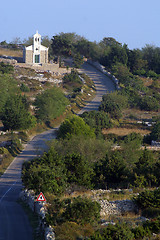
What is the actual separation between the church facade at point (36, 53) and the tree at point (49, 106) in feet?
86.5

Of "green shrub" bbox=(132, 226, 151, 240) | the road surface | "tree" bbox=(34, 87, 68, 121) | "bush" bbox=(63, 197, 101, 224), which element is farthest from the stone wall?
the road surface

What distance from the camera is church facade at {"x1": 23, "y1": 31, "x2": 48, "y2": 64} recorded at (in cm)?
8631

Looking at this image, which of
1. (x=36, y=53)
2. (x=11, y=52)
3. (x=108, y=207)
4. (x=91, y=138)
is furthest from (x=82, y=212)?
(x=11, y=52)

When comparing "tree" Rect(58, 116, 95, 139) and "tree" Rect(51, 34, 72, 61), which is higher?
"tree" Rect(51, 34, 72, 61)

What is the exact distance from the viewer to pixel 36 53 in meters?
87.1

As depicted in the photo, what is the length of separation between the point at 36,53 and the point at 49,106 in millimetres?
31776

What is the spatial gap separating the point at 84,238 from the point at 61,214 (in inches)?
121

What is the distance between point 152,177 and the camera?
99.1 ft

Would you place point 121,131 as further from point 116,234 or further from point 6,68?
point 116,234

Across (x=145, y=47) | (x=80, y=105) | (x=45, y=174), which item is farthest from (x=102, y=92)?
(x=45, y=174)

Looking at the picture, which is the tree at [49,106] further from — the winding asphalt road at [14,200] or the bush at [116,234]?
the bush at [116,234]

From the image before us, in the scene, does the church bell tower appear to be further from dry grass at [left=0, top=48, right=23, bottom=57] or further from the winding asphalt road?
the winding asphalt road

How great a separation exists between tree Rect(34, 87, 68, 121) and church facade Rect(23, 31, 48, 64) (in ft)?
86.5

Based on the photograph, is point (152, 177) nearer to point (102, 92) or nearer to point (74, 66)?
point (102, 92)
